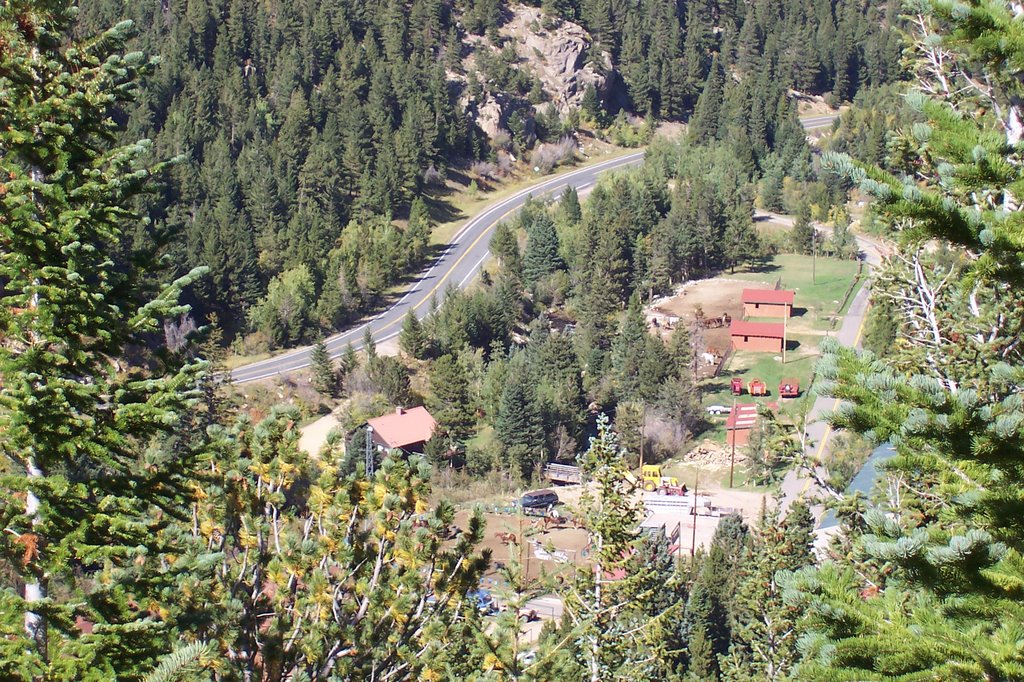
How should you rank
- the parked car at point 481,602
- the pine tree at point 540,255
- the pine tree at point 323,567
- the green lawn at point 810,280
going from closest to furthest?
the pine tree at point 323,567 → the parked car at point 481,602 → the green lawn at point 810,280 → the pine tree at point 540,255

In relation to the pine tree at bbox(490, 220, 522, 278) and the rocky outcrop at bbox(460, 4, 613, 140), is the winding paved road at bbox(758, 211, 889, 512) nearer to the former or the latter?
the pine tree at bbox(490, 220, 522, 278)

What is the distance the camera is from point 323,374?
56.3 metres

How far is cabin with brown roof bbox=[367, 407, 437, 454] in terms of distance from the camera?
52125 millimetres

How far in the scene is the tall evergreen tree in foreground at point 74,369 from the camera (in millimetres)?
8344

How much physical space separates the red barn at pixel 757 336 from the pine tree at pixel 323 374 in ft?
81.5

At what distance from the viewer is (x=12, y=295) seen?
8.90m

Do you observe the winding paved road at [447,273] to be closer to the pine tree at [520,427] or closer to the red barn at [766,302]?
the pine tree at [520,427]

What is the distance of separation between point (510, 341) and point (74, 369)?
185 feet

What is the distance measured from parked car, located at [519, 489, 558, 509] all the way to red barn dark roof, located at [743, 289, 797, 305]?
1049 inches

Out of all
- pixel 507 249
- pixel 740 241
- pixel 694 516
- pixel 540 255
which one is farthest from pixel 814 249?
pixel 694 516

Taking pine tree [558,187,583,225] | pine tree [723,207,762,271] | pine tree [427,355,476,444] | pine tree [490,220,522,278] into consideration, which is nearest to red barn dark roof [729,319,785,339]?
pine tree [723,207,762,271]

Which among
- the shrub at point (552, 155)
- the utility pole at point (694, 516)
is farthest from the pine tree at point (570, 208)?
the utility pole at point (694, 516)

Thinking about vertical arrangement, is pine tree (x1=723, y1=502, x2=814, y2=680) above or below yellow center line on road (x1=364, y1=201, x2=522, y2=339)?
above

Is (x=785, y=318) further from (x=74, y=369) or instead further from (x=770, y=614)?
(x=74, y=369)
